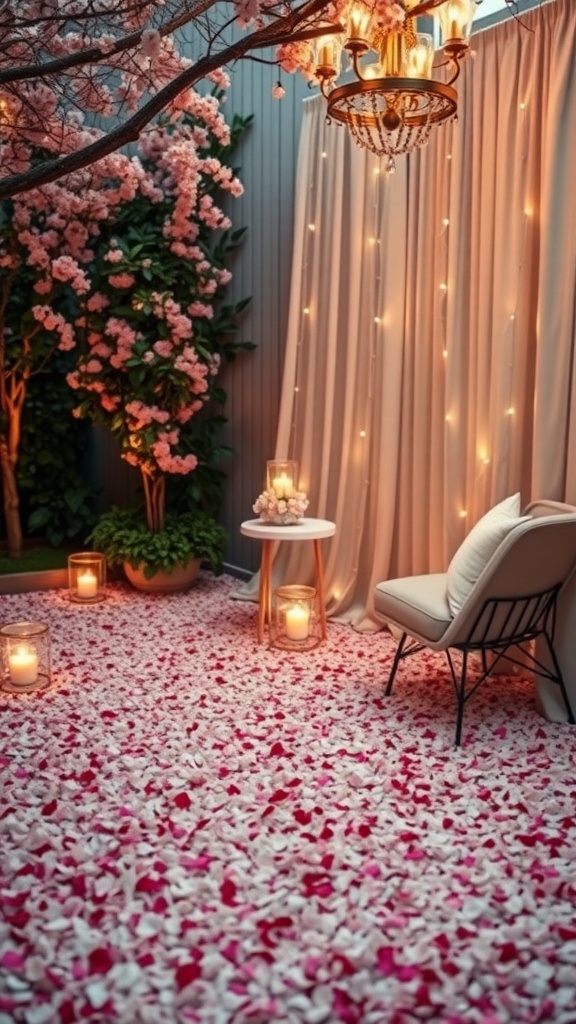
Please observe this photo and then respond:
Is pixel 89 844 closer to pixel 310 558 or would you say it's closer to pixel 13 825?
pixel 13 825

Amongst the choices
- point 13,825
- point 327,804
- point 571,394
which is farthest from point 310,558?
point 13,825

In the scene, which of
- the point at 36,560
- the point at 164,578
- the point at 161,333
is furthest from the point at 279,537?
the point at 36,560

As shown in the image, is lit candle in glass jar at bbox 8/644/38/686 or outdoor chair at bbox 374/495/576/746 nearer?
outdoor chair at bbox 374/495/576/746

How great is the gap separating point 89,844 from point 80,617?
7.18 ft

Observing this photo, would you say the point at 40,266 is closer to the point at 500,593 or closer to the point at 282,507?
the point at 282,507

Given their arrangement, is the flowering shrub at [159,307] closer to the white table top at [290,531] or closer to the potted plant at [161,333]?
the potted plant at [161,333]

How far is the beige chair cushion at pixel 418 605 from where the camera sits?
9.07 feet

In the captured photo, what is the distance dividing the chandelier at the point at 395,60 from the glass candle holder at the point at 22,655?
1.99 meters

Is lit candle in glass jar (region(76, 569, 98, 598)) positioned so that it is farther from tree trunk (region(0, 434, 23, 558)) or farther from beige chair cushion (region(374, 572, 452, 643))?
beige chair cushion (region(374, 572, 452, 643))

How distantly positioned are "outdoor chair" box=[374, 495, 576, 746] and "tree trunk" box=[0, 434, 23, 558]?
290 cm

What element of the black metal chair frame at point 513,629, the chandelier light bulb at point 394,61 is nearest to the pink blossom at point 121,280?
the chandelier light bulb at point 394,61

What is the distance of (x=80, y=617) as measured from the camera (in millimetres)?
4160

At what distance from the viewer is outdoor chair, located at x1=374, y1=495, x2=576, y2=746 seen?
8.46ft

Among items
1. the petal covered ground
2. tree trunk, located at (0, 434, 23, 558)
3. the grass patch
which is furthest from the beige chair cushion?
tree trunk, located at (0, 434, 23, 558)
